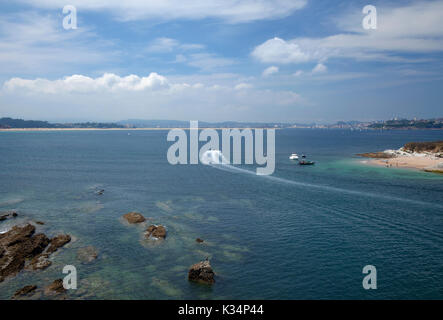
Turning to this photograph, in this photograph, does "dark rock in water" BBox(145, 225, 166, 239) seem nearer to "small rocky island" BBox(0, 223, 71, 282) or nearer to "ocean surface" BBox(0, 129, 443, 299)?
"ocean surface" BBox(0, 129, 443, 299)

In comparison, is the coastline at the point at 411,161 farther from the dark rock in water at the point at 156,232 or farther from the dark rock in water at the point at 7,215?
the dark rock in water at the point at 7,215

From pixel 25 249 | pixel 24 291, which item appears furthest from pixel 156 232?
pixel 24 291

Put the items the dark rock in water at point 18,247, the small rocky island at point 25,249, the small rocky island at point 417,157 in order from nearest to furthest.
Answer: the dark rock in water at point 18,247
the small rocky island at point 25,249
the small rocky island at point 417,157

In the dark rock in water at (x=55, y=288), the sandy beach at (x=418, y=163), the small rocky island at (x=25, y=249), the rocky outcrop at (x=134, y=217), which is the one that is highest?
the sandy beach at (x=418, y=163)

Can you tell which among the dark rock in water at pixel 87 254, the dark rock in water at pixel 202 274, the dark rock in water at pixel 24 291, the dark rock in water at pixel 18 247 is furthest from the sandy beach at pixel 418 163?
the dark rock in water at pixel 24 291

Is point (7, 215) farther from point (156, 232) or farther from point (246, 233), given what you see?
point (246, 233)

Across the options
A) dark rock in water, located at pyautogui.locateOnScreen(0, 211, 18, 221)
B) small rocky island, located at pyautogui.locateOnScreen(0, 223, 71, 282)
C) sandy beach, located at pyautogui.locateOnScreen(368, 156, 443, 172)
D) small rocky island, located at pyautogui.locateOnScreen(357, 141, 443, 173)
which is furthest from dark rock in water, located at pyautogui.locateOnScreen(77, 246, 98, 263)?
sandy beach, located at pyautogui.locateOnScreen(368, 156, 443, 172)
